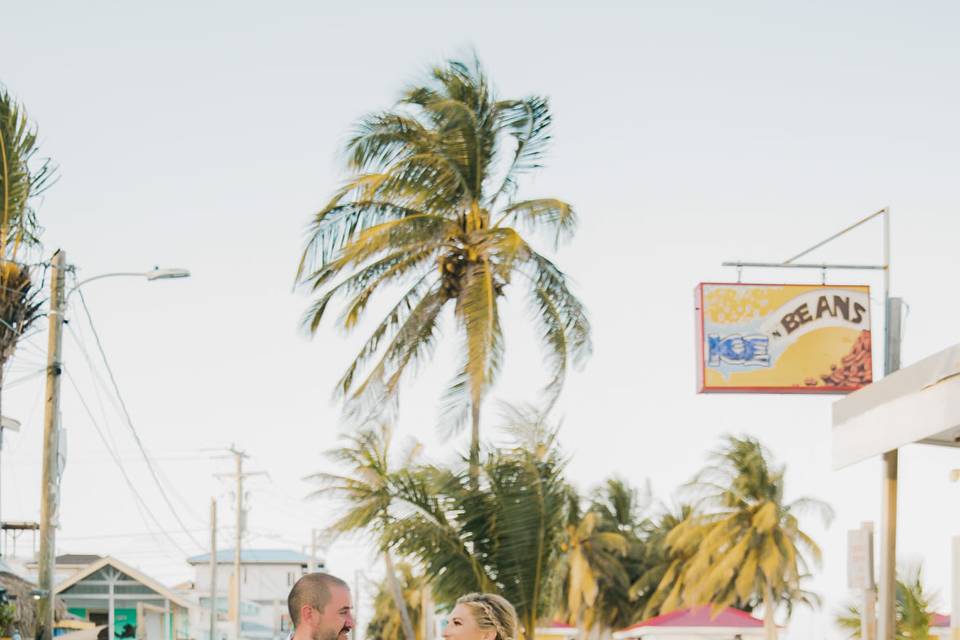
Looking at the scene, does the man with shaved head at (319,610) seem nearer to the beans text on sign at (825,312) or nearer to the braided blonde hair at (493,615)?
the braided blonde hair at (493,615)

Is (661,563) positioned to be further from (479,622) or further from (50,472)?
(479,622)

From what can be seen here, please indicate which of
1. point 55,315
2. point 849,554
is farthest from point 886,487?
point 55,315

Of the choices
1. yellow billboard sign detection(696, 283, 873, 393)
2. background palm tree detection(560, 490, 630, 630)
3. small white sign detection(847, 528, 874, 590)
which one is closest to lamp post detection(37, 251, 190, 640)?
yellow billboard sign detection(696, 283, 873, 393)

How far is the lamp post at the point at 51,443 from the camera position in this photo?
2128cm

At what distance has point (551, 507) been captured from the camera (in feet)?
70.3

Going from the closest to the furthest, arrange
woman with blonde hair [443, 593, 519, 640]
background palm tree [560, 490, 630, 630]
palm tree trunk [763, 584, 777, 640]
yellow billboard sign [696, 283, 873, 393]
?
1. woman with blonde hair [443, 593, 519, 640]
2. yellow billboard sign [696, 283, 873, 393]
3. palm tree trunk [763, 584, 777, 640]
4. background palm tree [560, 490, 630, 630]

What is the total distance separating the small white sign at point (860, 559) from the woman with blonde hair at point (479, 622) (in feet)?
38.9

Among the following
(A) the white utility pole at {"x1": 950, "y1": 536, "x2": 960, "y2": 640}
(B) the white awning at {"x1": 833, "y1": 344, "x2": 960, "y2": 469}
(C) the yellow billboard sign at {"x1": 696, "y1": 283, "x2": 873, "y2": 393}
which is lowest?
(A) the white utility pole at {"x1": 950, "y1": 536, "x2": 960, "y2": 640}

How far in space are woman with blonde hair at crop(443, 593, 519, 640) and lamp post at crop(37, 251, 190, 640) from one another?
16.4m

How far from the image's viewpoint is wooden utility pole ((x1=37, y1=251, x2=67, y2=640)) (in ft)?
69.8

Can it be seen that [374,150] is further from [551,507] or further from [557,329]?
[551,507]

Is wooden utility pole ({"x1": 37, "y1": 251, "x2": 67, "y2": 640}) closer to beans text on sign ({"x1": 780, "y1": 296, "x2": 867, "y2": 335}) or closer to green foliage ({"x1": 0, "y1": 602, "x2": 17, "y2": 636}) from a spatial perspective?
green foliage ({"x1": 0, "y1": 602, "x2": 17, "y2": 636})

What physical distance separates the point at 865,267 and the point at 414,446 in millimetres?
8299

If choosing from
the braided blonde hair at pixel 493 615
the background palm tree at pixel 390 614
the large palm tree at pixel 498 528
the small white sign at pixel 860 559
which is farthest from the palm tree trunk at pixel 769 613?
the braided blonde hair at pixel 493 615
